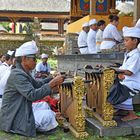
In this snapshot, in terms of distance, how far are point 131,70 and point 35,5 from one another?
30.2m

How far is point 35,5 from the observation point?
112 feet

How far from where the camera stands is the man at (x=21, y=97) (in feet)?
15.7

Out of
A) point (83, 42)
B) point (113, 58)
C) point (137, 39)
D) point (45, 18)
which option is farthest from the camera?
point (45, 18)

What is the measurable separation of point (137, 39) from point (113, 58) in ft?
9.40

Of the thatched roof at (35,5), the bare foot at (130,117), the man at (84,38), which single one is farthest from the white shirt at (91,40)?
the thatched roof at (35,5)

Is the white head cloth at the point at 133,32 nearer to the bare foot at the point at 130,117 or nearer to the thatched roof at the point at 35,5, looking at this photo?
the bare foot at the point at 130,117

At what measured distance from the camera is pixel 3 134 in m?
4.98

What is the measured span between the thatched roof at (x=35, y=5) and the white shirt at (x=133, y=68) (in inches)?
1120

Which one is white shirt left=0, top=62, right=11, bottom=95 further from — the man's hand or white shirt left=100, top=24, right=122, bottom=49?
white shirt left=100, top=24, right=122, bottom=49

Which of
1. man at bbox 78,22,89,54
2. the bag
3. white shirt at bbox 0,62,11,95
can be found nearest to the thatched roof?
man at bbox 78,22,89,54

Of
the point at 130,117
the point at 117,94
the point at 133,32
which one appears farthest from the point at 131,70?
the point at 130,117

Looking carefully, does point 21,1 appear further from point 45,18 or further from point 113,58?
point 113,58

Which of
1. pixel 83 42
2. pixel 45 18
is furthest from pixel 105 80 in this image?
pixel 45 18

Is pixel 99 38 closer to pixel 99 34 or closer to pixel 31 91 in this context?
pixel 99 34
